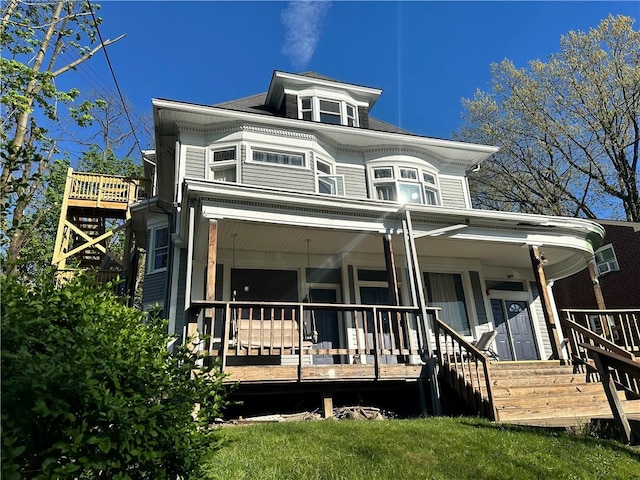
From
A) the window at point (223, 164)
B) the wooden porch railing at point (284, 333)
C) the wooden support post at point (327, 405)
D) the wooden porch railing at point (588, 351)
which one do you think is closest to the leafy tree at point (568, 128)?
the wooden porch railing at point (588, 351)

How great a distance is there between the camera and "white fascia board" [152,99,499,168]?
33.4ft

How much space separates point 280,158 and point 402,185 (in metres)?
3.27

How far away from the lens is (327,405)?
6.85 metres

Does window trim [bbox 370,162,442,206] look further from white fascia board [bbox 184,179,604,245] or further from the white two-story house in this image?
white fascia board [bbox 184,179,604,245]

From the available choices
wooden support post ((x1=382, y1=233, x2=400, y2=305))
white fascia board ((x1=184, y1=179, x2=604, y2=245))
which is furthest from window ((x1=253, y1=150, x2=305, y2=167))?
wooden support post ((x1=382, y1=233, x2=400, y2=305))

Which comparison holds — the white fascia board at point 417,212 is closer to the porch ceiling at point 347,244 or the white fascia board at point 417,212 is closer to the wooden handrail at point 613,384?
the porch ceiling at point 347,244

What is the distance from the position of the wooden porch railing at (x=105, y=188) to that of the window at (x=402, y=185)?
807 centimetres

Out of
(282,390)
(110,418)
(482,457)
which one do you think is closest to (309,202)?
(282,390)

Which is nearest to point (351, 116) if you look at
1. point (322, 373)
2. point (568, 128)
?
point (322, 373)

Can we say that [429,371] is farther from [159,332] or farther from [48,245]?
[48,245]

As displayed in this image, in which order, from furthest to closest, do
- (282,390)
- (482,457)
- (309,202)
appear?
1. (309,202)
2. (282,390)
3. (482,457)

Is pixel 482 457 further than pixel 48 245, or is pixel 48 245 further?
pixel 48 245

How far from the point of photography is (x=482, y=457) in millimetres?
4090

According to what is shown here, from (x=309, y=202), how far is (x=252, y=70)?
963 cm
